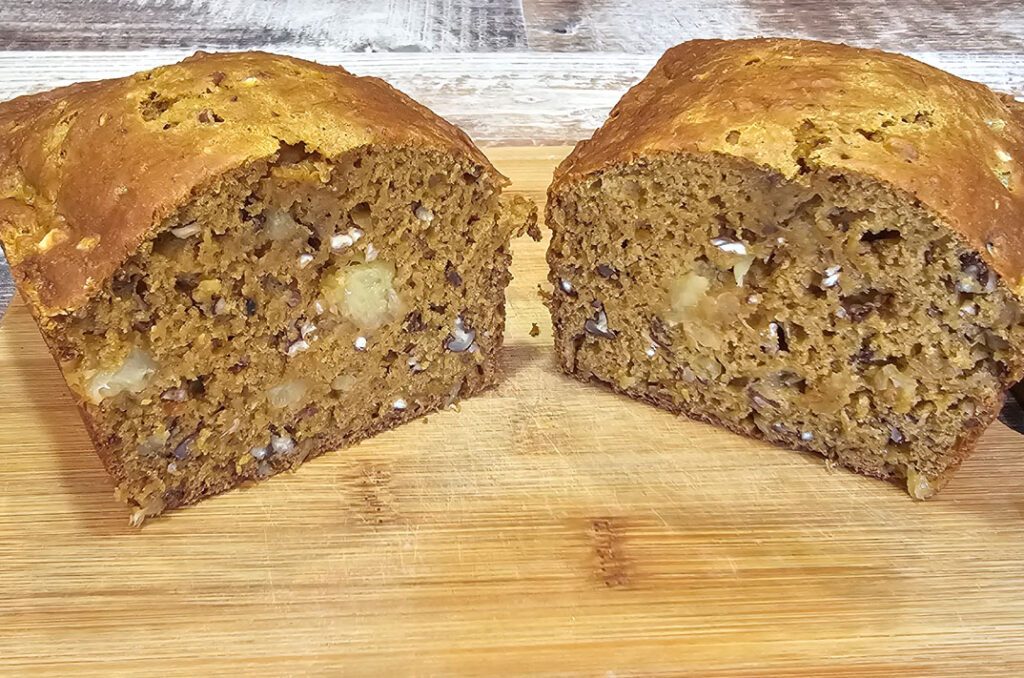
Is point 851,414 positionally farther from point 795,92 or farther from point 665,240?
point 795,92

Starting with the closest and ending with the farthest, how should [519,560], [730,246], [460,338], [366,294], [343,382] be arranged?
[519,560] < [730,246] < [366,294] < [343,382] < [460,338]

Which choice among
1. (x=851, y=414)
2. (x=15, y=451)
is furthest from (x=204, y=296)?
(x=851, y=414)

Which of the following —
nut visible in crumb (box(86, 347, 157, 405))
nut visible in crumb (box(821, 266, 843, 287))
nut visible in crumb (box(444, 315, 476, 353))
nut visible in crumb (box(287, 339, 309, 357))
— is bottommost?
nut visible in crumb (box(444, 315, 476, 353))

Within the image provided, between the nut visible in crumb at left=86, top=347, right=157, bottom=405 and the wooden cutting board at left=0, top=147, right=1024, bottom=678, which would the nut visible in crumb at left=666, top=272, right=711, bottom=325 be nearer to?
the wooden cutting board at left=0, top=147, right=1024, bottom=678

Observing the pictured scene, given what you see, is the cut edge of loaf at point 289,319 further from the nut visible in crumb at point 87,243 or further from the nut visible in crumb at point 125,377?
the nut visible in crumb at point 87,243

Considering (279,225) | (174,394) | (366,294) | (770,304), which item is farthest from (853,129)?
(174,394)

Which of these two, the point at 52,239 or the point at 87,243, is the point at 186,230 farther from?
the point at 52,239

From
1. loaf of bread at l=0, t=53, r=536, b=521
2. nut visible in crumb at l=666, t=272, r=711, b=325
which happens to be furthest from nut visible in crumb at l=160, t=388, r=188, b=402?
nut visible in crumb at l=666, t=272, r=711, b=325
